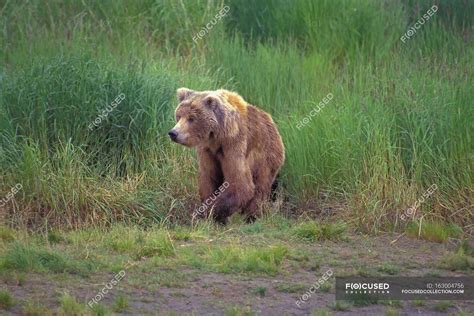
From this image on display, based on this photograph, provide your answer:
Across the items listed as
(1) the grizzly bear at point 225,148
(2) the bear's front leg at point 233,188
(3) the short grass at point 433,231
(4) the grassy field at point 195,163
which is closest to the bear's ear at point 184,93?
(1) the grizzly bear at point 225,148

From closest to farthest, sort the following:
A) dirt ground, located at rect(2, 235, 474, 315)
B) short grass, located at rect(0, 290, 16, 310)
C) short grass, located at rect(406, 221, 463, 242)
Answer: short grass, located at rect(0, 290, 16, 310)
dirt ground, located at rect(2, 235, 474, 315)
short grass, located at rect(406, 221, 463, 242)

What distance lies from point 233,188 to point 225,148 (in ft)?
1.10

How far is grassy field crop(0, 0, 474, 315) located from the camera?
7234 mm

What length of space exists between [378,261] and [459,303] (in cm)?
100

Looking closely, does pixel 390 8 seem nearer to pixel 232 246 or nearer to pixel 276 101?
pixel 276 101

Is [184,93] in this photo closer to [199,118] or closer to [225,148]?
[199,118]

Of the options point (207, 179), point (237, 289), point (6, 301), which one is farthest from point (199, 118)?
point (6, 301)

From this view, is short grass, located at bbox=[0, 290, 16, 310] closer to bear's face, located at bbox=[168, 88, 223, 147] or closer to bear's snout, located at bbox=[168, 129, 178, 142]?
bear's snout, located at bbox=[168, 129, 178, 142]

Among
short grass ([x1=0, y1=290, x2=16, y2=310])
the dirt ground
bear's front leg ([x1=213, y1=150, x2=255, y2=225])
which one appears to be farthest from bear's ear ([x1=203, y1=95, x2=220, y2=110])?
short grass ([x1=0, y1=290, x2=16, y2=310])

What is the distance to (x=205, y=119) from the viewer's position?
8.47 m

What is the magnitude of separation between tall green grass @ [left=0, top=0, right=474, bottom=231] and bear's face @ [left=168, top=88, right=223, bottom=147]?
0.74 metres

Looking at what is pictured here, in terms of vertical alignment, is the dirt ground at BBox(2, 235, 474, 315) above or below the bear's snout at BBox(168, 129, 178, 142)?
below

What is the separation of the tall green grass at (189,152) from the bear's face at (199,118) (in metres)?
0.74

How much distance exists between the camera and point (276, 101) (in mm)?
10719
